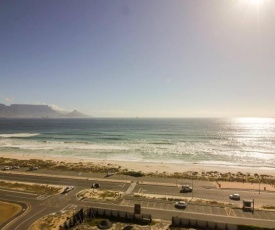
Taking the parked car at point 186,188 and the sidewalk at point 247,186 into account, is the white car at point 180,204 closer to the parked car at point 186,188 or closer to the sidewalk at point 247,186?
the parked car at point 186,188

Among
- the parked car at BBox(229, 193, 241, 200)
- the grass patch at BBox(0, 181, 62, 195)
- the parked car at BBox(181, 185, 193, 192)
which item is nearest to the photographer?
the parked car at BBox(229, 193, 241, 200)

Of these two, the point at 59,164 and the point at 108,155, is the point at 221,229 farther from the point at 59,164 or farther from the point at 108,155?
the point at 108,155

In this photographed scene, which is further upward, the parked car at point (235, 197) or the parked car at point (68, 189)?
the parked car at point (235, 197)

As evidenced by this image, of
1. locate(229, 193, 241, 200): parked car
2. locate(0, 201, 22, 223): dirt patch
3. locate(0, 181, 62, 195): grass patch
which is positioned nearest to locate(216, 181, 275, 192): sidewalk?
locate(229, 193, 241, 200): parked car

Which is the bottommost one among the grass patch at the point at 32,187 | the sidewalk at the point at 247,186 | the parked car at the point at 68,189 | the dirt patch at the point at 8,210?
the dirt patch at the point at 8,210

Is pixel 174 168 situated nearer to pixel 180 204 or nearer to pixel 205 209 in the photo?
pixel 180 204

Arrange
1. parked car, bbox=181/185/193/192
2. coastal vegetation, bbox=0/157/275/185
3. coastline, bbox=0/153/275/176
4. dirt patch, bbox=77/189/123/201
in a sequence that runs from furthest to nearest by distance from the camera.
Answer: coastline, bbox=0/153/275/176 → coastal vegetation, bbox=0/157/275/185 → parked car, bbox=181/185/193/192 → dirt patch, bbox=77/189/123/201

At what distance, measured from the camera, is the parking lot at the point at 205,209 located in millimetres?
41594

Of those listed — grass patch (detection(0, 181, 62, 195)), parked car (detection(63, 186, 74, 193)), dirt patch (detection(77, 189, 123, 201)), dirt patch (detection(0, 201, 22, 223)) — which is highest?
parked car (detection(63, 186, 74, 193))

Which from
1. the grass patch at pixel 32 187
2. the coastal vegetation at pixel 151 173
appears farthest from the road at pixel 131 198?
the coastal vegetation at pixel 151 173

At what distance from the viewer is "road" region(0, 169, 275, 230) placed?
135ft

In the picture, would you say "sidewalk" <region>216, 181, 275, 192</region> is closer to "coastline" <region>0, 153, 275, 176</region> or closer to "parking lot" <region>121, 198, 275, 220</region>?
"parking lot" <region>121, 198, 275, 220</region>

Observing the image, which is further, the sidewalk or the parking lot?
the sidewalk

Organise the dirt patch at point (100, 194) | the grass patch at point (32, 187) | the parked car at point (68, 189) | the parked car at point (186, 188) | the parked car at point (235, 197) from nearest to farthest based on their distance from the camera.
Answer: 1. the parked car at point (235, 197)
2. the dirt patch at point (100, 194)
3. the parked car at point (68, 189)
4. the grass patch at point (32, 187)
5. the parked car at point (186, 188)
